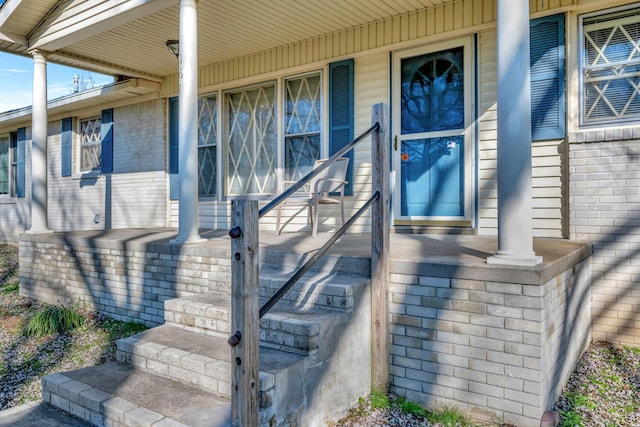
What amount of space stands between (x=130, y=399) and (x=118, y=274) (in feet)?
8.90

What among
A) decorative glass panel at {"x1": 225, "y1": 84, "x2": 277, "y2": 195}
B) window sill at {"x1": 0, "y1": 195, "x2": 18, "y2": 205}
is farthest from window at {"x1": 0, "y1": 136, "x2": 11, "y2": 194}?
decorative glass panel at {"x1": 225, "y1": 84, "x2": 277, "y2": 195}

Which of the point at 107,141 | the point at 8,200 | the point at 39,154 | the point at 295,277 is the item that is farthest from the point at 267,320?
the point at 8,200

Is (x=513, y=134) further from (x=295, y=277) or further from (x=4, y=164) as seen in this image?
(x=4, y=164)

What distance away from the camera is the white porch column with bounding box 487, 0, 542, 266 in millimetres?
2539

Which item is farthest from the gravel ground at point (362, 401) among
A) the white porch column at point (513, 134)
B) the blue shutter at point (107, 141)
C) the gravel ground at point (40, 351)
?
the blue shutter at point (107, 141)

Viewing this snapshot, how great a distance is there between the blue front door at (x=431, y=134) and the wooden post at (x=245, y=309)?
10.5ft

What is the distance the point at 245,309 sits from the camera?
1.76 metres

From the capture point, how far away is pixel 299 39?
5.44 m

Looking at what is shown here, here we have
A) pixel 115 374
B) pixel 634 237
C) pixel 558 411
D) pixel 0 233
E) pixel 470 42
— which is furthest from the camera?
pixel 0 233

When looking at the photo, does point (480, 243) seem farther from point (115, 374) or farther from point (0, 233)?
point (0, 233)

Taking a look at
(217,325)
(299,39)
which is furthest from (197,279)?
(299,39)

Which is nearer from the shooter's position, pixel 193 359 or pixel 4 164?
pixel 193 359

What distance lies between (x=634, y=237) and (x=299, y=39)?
3.95 meters

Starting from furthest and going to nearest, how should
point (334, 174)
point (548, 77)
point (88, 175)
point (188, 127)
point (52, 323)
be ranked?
point (88, 175), point (334, 174), point (52, 323), point (188, 127), point (548, 77)
